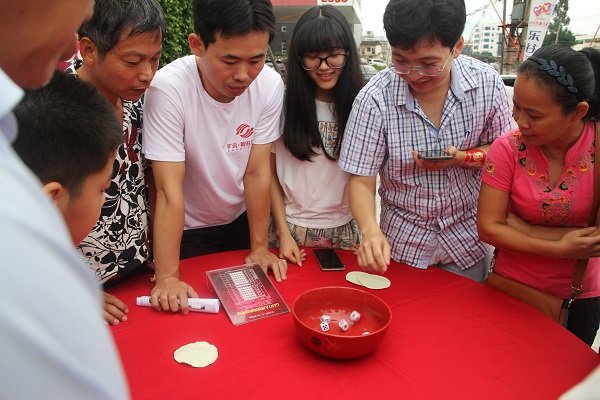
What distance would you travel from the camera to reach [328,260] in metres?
1.84

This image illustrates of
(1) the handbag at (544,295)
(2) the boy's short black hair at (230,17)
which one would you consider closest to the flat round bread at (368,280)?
(1) the handbag at (544,295)

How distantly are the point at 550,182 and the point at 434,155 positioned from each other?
40 centimetres

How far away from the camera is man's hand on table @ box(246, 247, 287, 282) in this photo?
1741 mm

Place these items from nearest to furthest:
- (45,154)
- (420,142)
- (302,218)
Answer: (45,154) → (420,142) → (302,218)

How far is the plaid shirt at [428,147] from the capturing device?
181cm

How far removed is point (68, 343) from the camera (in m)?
0.38

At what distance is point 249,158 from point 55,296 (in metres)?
Answer: 1.65

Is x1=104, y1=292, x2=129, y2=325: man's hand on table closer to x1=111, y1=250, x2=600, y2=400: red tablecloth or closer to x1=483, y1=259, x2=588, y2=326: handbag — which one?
x1=111, y1=250, x2=600, y2=400: red tablecloth

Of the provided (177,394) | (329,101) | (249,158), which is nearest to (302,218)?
(249,158)

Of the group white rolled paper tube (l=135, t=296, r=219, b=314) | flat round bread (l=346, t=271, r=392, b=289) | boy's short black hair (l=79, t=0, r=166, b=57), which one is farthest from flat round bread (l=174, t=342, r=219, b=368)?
boy's short black hair (l=79, t=0, r=166, b=57)

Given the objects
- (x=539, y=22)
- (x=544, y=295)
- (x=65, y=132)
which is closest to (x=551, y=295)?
(x=544, y=295)

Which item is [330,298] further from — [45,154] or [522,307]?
[45,154]

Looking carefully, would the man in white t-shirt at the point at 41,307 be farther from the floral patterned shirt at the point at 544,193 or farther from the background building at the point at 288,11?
the background building at the point at 288,11

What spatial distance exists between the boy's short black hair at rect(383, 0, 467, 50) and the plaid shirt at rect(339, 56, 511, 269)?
23cm
